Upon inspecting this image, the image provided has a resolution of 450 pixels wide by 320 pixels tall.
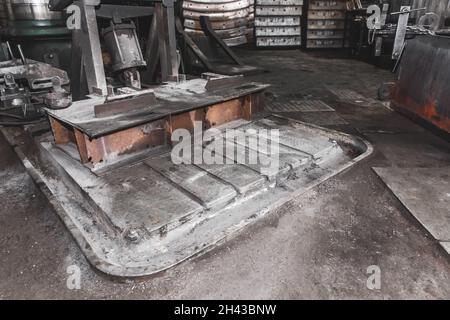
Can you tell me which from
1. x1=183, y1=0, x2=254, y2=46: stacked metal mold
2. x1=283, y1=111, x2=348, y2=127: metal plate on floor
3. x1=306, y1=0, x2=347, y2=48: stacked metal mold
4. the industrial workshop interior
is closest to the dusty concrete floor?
the industrial workshop interior

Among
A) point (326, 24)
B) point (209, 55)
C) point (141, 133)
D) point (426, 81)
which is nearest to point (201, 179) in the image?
point (141, 133)

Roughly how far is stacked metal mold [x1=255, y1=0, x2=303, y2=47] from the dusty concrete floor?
22.5 ft

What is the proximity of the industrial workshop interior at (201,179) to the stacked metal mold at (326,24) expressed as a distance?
13.1 ft

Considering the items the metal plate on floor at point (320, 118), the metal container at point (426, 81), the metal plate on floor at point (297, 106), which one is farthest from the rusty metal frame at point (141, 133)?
the metal container at point (426, 81)

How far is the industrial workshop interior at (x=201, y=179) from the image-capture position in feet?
5.01

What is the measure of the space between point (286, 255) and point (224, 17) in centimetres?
815

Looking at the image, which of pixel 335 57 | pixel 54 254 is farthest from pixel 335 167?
pixel 335 57

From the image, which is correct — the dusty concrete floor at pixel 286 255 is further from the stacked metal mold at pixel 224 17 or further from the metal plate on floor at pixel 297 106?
the stacked metal mold at pixel 224 17

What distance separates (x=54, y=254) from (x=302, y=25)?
8.61 m

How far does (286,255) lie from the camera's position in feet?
5.52

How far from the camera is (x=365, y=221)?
6.37ft

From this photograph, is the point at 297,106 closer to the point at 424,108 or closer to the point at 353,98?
the point at 353,98
